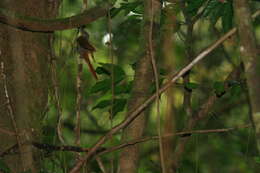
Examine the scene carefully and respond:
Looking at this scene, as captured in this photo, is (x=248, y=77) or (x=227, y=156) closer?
(x=248, y=77)

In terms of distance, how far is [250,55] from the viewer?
891 mm

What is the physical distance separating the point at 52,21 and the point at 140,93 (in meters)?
0.37

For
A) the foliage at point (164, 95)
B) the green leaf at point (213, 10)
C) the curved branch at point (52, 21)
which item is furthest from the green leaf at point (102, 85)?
the green leaf at point (213, 10)

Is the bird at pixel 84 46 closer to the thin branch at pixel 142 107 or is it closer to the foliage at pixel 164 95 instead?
the foliage at pixel 164 95

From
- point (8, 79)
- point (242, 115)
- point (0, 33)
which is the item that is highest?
point (0, 33)

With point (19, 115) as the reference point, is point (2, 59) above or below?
above

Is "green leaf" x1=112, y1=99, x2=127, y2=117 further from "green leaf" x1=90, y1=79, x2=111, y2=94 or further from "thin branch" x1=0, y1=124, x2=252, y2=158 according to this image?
"thin branch" x1=0, y1=124, x2=252, y2=158

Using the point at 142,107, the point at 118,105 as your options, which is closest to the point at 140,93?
the point at 142,107

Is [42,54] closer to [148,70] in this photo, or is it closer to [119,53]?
[148,70]

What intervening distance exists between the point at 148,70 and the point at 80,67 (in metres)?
0.46

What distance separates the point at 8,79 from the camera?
5.26ft

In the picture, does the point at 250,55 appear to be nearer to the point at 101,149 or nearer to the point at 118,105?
the point at 101,149

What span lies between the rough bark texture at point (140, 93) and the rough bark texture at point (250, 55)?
499 mm

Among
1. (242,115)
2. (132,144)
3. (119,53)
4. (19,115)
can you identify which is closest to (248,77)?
(132,144)
